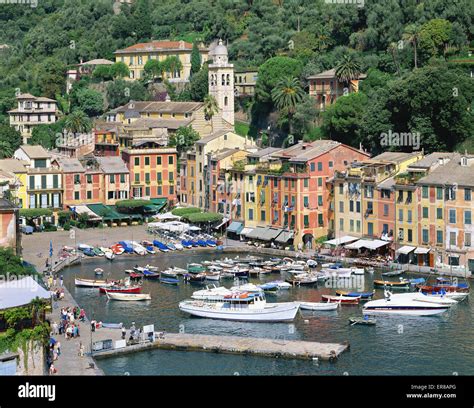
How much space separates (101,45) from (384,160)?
75.6m

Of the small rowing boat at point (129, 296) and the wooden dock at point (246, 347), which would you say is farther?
the small rowing boat at point (129, 296)

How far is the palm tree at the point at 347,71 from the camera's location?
99750 millimetres

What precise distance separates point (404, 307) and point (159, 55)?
80491 millimetres

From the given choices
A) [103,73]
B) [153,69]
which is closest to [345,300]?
[153,69]

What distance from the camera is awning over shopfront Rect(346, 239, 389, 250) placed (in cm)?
7456

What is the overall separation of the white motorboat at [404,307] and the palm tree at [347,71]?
44108 millimetres

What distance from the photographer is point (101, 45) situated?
146375 mm

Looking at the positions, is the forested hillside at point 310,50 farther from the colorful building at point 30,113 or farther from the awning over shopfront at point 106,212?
the awning over shopfront at point 106,212

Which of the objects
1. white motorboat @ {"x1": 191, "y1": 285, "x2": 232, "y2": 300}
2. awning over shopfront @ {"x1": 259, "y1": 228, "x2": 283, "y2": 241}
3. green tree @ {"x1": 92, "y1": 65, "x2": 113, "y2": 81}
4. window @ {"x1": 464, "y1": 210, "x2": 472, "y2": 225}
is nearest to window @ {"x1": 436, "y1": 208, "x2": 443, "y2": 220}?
window @ {"x1": 464, "y1": 210, "x2": 472, "y2": 225}

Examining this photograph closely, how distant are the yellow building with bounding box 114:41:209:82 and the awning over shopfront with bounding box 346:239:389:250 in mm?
57879

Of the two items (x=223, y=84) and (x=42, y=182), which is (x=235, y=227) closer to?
(x=42, y=182)

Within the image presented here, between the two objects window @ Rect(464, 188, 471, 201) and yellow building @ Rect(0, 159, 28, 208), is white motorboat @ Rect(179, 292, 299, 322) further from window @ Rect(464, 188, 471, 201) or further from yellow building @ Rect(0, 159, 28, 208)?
yellow building @ Rect(0, 159, 28, 208)

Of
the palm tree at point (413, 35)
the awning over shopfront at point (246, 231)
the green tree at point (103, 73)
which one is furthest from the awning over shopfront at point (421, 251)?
the green tree at point (103, 73)
